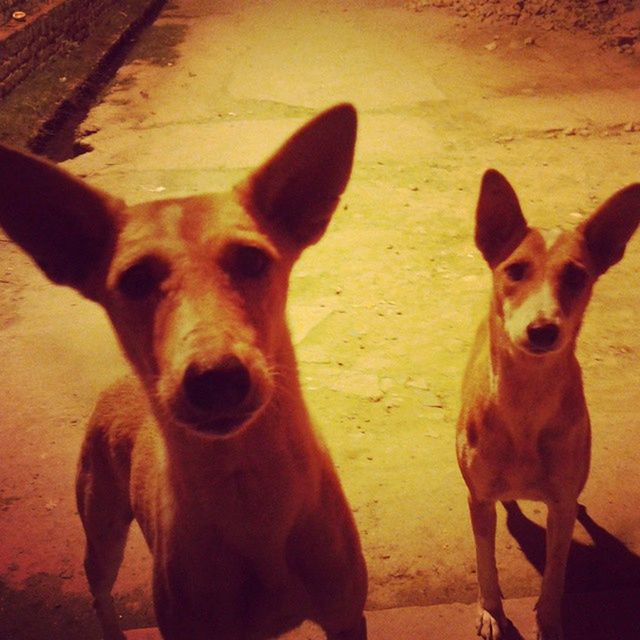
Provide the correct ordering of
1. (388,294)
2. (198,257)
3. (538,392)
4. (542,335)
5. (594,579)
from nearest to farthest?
(198,257), (542,335), (538,392), (594,579), (388,294)

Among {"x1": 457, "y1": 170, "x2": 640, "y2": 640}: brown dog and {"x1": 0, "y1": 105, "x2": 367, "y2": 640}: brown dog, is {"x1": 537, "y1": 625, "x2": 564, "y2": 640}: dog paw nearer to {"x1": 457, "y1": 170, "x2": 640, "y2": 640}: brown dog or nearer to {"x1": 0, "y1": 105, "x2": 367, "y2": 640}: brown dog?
{"x1": 457, "y1": 170, "x2": 640, "y2": 640}: brown dog

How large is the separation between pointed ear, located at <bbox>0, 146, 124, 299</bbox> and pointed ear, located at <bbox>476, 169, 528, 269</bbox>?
142 centimetres

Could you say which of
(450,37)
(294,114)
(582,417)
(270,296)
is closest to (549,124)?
(294,114)

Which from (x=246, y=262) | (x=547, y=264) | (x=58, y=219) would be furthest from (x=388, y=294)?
(x=58, y=219)

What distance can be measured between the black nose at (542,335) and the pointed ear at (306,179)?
0.81m

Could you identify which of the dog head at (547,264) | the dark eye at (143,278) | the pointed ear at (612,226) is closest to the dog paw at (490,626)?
the dog head at (547,264)

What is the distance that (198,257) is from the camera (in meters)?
1.72

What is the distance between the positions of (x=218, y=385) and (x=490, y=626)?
168 cm

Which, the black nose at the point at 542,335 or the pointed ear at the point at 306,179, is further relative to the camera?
the black nose at the point at 542,335

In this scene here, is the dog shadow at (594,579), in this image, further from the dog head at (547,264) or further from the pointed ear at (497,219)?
the pointed ear at (497,219)

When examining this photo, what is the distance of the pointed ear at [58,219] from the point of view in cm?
178

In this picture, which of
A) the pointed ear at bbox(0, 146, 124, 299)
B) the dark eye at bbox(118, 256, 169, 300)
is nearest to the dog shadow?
the dark eye at bbox(118, 256, 169, 300)

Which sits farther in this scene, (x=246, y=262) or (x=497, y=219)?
(x=497, y=219)

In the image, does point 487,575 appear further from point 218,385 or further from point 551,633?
point 218,385
